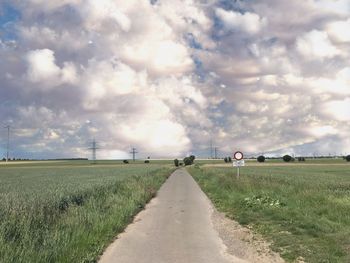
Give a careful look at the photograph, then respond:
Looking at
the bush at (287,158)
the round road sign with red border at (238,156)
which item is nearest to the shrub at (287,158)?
the bush at (287,158)

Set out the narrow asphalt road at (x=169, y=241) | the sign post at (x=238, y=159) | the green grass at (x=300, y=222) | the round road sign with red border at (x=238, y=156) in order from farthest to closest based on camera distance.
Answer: the round road sign with red border at (x=238, y=156)
the sign post at (x=238, y=159)
the green grass at (x=300, y=222)
the narrow asphalt road at (x=169, y=241)

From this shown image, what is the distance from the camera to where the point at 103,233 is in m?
13.6

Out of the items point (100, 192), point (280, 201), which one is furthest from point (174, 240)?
point (100, 192)

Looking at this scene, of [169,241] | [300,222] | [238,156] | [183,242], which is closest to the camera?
[183,242]

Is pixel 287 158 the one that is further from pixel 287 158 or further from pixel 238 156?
pixel 238 156

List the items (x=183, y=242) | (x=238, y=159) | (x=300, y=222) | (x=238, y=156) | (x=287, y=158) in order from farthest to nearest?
(x=287, y=158)
(x=238, y=156)
(x=238, y=159)
(x=300, y=222)
(x=183, y=242)

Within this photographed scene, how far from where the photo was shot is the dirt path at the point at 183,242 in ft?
34.6

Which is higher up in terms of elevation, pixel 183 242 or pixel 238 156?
pixel 238 156

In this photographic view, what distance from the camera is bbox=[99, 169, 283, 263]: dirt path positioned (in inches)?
415

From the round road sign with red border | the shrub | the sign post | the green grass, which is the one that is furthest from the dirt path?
the shrub

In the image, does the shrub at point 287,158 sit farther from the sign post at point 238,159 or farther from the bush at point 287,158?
the sign post at point 238,159

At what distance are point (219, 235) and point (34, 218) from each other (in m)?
5.92

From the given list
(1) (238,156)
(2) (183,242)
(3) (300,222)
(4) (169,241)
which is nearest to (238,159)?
(1) (238,156)

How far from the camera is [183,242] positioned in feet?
41.1
